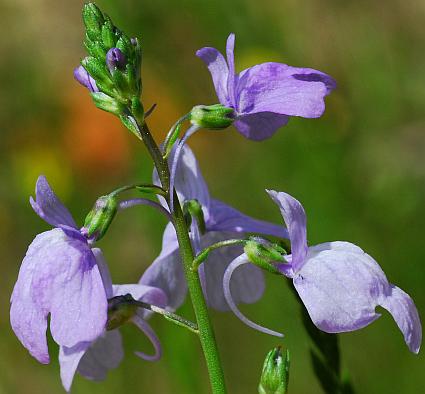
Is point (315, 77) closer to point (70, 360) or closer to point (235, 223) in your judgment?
point (235, 223)

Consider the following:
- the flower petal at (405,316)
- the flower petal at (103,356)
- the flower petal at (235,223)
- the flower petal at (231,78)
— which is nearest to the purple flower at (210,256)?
the flower petal at (235,223)

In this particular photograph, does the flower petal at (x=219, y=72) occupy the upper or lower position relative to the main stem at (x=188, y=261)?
upper

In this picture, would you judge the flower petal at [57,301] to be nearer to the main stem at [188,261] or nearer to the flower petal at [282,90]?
the main stem at [188,261]

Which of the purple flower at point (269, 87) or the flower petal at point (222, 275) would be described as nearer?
the purple flower at point (269, 87)

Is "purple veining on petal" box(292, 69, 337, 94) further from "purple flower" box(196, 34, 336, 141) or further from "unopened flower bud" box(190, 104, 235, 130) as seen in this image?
"unopened flower bud" box(190, 104, 235, 130)

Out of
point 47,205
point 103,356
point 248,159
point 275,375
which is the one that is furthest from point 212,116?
point 248,159

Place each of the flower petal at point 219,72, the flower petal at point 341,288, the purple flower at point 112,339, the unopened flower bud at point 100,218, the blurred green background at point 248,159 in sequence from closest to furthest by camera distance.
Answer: the flower petal at point 341,288 → the unopened flower bud at point 100,218 → the flower petal at point 219,72 → the purple flower at point 112,339 → the blurred green background at point 248,159

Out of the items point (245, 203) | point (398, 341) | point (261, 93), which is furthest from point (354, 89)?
point (261, 93)

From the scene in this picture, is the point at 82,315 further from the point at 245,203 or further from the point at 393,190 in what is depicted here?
the point at 245,203
